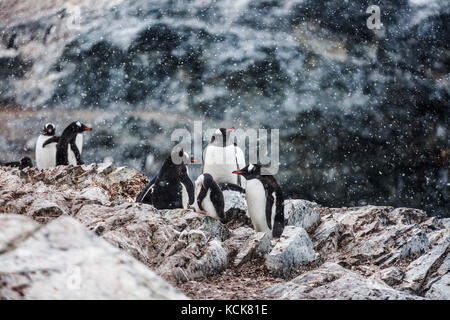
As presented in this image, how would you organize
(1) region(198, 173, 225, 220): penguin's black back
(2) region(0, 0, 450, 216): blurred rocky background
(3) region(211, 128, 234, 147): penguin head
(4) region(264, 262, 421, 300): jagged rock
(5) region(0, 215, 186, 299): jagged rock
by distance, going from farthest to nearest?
(2) region(0, 0, 450, 216): blurred rocky background, (3) region(211, 128, 234, 147): penguin head, (1) region(198, 173, 225, 220): penguin's black back, (4) region(264, 262, 421, 300): jagged rock, (5) region(0, 215, 186, 299): jagged rock

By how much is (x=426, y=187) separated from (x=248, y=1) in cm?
717

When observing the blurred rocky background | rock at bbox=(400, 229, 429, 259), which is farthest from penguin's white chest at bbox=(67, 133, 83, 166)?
rock at bbox=(400, 229, 429, 259)

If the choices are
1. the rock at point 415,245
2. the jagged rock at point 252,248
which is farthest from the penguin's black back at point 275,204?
the rock at point 415,245

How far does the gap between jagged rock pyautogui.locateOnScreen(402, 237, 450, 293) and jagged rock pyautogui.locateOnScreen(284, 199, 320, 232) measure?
1454 mm

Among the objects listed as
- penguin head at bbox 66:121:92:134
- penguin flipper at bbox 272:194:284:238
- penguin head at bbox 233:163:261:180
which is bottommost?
penguin flipper at bbox 272:194:284:238

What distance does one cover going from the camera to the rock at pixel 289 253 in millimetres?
2865

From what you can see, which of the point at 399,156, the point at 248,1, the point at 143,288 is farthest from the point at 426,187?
the point at 143,288

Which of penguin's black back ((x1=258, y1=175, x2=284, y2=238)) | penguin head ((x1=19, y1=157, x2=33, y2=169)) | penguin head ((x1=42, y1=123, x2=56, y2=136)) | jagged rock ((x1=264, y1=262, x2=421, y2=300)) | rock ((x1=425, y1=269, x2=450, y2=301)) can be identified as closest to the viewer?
jagged rock ((x1=264, y1=262, x2=421, y2=300))

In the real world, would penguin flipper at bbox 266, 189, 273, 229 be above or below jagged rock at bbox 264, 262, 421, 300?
above

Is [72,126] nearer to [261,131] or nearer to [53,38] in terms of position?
[53,38]

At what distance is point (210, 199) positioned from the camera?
156 inches

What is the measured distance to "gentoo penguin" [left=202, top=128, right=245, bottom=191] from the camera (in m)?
5.61

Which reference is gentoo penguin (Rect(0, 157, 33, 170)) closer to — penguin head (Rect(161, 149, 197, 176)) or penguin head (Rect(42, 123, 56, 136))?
penguin head (Rect(42, 123, 56, 136))

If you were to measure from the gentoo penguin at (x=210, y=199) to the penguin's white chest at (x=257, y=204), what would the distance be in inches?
15.4
